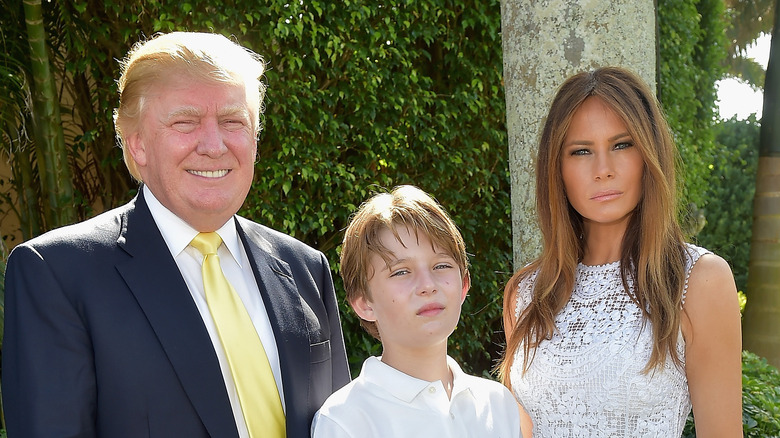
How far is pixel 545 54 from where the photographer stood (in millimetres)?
3418

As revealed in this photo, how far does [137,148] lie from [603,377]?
147 cm

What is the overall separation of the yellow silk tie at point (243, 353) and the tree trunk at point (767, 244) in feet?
21.8

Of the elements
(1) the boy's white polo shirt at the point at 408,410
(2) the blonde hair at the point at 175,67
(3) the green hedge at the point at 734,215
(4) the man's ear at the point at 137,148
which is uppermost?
(2) the blonde hair at the point at 175,67

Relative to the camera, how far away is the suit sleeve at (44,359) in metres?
1.87

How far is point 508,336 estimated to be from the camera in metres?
2.69

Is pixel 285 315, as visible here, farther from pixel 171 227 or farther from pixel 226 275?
pixel 171 227

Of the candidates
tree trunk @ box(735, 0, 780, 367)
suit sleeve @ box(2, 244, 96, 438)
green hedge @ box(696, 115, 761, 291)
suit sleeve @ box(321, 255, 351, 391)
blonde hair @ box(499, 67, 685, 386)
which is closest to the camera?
suit sleeve @ box(2, 244, 96, 438)

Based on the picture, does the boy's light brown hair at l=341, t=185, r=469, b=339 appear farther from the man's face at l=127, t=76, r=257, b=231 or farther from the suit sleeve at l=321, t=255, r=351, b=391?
the man's face at l=127, t=76, r=257, b=231

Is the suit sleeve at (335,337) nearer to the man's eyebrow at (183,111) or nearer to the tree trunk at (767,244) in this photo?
the man's eyebrow at (183,111)

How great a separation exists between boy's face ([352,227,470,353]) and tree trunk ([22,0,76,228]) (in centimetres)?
267

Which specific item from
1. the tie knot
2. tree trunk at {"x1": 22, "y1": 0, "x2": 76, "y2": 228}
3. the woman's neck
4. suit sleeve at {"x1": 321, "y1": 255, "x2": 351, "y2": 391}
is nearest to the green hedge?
tree trunk at {"x1": 22, "y1": 0, "x2": 76, "y2": 228}

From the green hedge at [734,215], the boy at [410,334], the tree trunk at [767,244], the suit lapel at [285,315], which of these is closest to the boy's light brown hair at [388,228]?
the boy at [410,334]

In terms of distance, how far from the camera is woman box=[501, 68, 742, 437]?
2270 millimetres

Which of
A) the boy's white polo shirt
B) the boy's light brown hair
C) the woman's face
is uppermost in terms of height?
the woman's face
